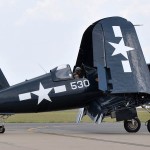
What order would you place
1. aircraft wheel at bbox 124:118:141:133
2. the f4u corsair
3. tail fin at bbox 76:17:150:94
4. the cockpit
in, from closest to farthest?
tail fin at bbox 76:17:150:94 < the f4u corsair < the cockpit < aircraft wheel at bbox 124:118:141:133

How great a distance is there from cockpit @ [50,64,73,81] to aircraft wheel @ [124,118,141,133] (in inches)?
128

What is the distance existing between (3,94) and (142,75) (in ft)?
18.8

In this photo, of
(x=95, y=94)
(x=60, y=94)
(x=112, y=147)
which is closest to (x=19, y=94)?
(x=60, y=94)

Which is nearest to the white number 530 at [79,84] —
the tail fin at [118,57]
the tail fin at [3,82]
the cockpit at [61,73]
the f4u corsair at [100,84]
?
the f4u corsair at [100,84]

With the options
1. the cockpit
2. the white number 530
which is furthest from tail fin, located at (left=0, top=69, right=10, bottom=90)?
the white number 530

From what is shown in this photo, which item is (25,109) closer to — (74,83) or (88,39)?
(74,83)

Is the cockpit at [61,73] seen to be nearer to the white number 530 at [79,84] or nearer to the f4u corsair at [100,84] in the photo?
the f4u corsair at [100,84]

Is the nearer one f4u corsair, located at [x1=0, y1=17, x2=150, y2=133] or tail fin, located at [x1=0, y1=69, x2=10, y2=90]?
f4u corsair, located at [x1=0, y1=17, x2=150, y2=133]

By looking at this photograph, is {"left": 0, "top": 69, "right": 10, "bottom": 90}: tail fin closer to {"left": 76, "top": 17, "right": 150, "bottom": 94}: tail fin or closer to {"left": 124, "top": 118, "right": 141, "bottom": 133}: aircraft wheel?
{"left": 76, "top": 17, "right": 150, "bottom": 94}: tail fin

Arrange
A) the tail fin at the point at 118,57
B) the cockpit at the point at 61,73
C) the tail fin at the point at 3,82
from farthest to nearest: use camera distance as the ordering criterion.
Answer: the cockpit at the point at 61,73 < the tail fin at the point at 3,82 < the tail fin at the point at 118,57

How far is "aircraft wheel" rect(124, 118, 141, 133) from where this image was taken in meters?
18.4

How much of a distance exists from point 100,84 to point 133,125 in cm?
308

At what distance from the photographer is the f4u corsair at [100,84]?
16.7 metres

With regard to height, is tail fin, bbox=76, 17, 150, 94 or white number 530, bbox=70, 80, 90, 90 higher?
tail fin, bbox=76, 17, 150, 94
